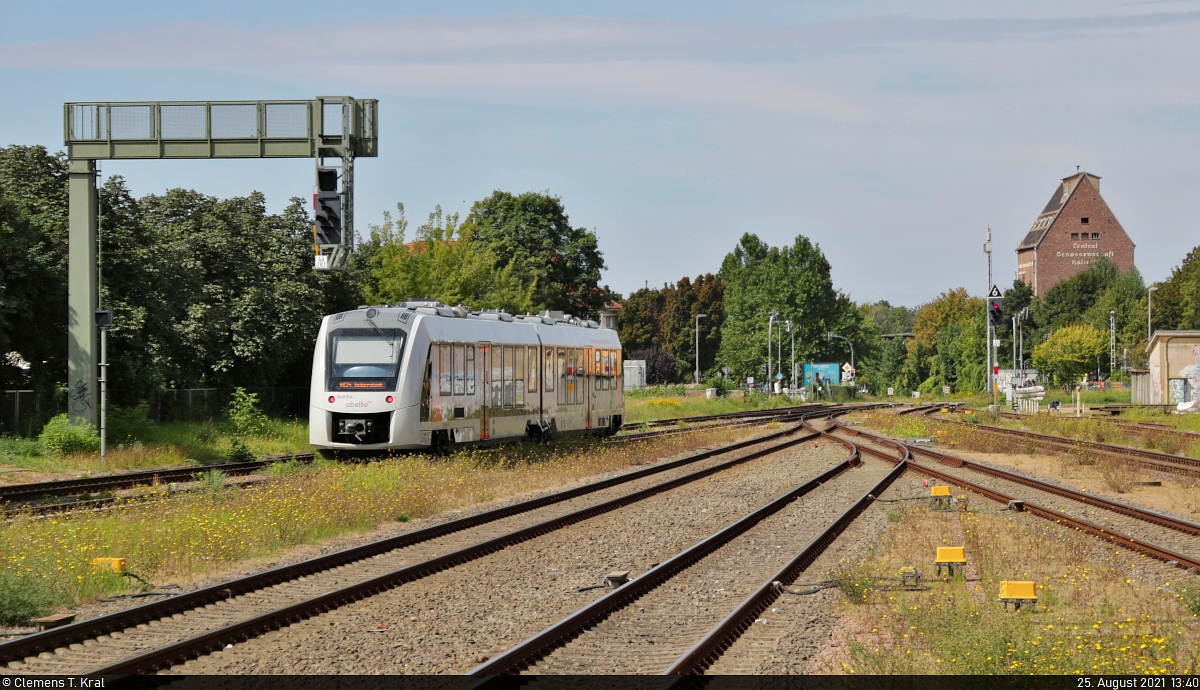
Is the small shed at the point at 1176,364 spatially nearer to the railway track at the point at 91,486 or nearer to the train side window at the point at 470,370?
the train side window at the point at 470,370

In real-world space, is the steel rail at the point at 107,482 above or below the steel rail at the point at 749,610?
above

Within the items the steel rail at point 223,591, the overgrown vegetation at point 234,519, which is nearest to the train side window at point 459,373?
the overgrown vegetation at point 234,519

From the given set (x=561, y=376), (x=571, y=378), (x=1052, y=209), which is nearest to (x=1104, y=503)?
(x=561, y=376)

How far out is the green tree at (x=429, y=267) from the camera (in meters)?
45.5

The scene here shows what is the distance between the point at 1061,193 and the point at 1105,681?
132448 millimetres

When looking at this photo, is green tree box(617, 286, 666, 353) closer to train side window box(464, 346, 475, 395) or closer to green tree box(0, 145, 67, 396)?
green tree box(0, 145, 67, 396)

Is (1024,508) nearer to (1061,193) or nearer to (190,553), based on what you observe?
(190,553)

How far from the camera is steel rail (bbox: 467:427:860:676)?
25.8 feet

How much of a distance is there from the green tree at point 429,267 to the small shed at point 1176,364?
105ft

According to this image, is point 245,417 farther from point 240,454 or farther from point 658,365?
point 658,365

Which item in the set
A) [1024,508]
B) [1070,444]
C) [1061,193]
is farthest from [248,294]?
[1061,193]

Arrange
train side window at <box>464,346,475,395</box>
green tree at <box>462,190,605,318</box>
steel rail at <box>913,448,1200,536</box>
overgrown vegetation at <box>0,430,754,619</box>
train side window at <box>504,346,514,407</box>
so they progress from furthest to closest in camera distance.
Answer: green tree at <box>462,190,605,318</box>
train side window at <box>504,346,514,407</box>
train side window at <box>464,346,475,395</box>
steel rail at <box>913,448,1200,536</box>
overgrown vegetation at <box>0,430,754,619</box>

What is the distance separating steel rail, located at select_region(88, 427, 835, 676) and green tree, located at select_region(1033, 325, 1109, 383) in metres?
77.9

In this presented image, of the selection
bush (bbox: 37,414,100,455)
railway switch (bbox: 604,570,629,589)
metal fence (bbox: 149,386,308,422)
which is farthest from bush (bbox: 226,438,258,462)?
railway switch (bbox: 604,570,629,589)
